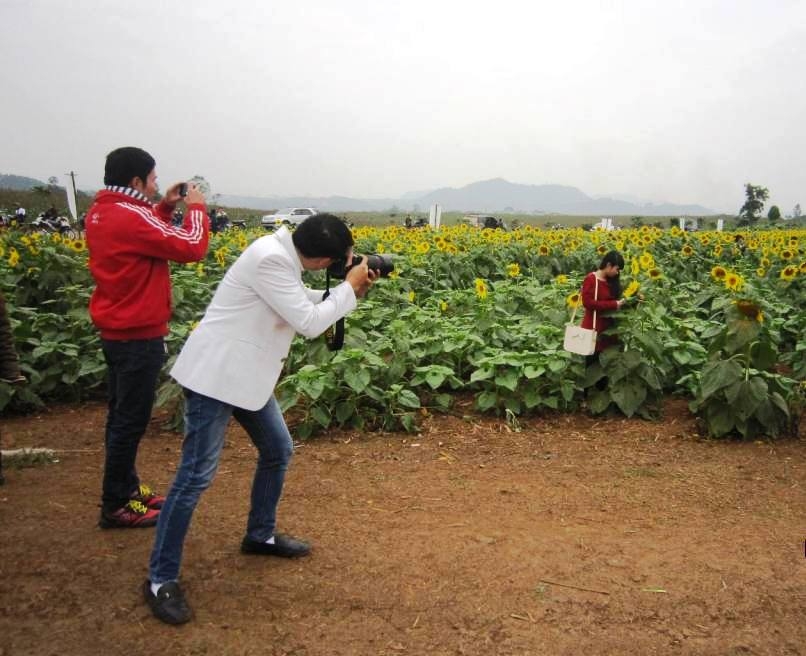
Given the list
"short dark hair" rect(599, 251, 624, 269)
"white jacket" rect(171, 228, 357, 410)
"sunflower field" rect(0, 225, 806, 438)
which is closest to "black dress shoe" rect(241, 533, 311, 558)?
"white jacket" rect(171, 228, 357, 410)

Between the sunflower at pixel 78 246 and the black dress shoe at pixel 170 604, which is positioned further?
the sunflower at pixel 78 246

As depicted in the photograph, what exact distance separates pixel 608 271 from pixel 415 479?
225 cm

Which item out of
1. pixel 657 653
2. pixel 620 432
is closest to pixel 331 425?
pixel 620 432

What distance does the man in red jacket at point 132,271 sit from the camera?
298 cm

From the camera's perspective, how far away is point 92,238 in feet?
10.0

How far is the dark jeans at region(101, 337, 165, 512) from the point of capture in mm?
3107

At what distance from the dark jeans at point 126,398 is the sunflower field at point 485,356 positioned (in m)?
1.45

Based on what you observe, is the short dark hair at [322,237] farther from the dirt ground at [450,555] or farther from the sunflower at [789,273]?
the sunflower at [789,273]

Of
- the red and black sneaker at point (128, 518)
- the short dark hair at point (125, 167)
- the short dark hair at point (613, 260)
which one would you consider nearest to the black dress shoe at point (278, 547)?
the red and black sneaker at point (128, 518)

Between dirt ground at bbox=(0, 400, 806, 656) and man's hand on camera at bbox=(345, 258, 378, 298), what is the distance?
1.27 m

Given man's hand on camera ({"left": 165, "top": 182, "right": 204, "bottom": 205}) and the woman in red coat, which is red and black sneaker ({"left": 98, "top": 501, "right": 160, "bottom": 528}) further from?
the woman in red coat

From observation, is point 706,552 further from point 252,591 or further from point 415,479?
point 252,591

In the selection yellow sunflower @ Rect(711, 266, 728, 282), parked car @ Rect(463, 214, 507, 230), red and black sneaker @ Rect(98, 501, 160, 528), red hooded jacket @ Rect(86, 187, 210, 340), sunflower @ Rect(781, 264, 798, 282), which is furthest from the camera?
parked car @ Rect(463, 214, 507, 230)

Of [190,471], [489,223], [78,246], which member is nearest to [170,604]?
[190,471]
